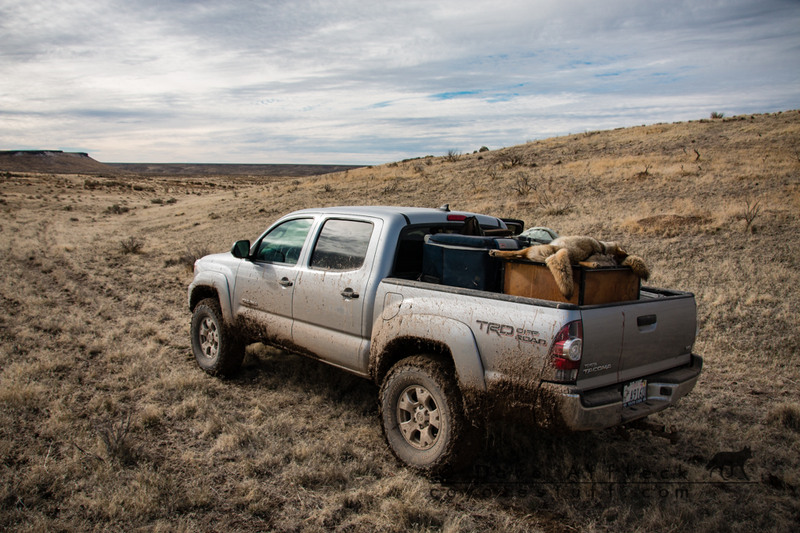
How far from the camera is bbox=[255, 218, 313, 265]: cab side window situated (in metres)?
4.85

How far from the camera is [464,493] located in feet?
11.3

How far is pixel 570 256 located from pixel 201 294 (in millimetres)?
4193

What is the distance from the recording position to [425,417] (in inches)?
142

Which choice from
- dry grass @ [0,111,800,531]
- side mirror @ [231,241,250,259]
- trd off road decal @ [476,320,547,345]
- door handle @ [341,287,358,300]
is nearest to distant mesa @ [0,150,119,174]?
dry grass @ [0,111,800,531]

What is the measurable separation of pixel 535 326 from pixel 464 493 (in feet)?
4.18

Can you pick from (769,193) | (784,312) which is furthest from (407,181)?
(784,312)

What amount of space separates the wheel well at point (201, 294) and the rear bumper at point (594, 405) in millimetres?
3846

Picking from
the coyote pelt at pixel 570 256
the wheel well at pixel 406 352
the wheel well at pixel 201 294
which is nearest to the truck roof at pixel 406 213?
the coyote pelt at pixel 570 256

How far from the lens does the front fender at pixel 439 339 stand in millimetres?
3260

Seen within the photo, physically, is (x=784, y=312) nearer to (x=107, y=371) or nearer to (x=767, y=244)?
(x=767, y=244)

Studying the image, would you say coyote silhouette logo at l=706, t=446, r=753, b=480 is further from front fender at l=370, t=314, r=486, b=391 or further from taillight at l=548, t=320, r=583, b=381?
front fender at l=370, t=314, r=486, b=391

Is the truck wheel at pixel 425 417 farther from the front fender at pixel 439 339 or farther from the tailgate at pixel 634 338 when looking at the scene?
the tailgate at pixel 634 338

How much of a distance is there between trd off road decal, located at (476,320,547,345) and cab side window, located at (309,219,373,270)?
131cm

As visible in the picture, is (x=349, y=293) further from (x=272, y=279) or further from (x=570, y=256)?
(x=570, y=256)
